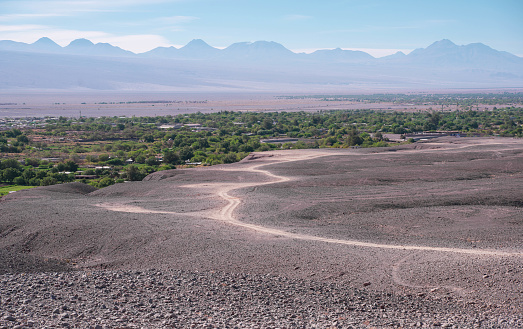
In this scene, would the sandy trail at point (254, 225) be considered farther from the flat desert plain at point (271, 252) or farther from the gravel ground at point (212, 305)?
the gravel ground at point (212, 305)

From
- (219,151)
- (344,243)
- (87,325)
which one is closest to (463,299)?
(344,243)

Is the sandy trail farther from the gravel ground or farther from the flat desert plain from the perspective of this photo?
the gravel ground

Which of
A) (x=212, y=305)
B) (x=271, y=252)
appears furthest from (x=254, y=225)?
(x=212, y=305)

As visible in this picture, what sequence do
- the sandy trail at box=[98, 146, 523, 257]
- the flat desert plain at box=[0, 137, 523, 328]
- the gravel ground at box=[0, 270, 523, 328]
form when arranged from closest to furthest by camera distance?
the gravel ground at box=[0, 270, 523, 328], the flat desert plain at box=[0, 137, 523, 328], the sandy trail at box=[98, 146, 523, 257]

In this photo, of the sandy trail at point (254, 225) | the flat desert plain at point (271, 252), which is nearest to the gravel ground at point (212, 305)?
the flat desert plain at point (271, 252)

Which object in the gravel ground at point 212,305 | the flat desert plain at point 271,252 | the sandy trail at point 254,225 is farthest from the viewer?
the sandy trail at point 254,225

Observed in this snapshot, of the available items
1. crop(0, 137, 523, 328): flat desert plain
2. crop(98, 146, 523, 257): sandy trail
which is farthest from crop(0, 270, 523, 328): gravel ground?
crop(98, 146, 523, 257): sandy trail

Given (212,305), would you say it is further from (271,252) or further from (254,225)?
(254,225)

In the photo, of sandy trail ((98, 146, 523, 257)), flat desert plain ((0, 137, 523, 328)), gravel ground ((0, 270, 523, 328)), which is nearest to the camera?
gravel ground ((0, 270, 523, 328))
